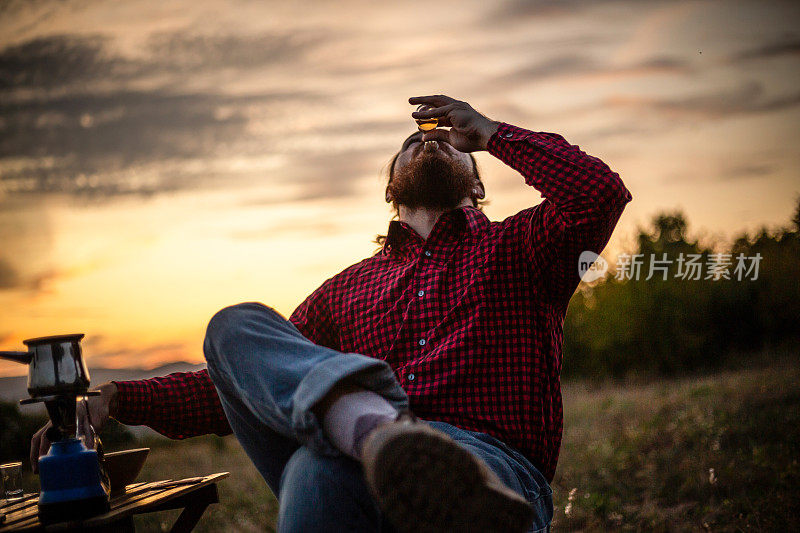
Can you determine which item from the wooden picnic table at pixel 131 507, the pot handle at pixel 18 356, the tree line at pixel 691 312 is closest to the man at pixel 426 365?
the wooden picnic table at pixel 131 507

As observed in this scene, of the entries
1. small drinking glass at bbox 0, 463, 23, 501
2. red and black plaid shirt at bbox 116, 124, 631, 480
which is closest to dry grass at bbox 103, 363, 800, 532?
red and black plaid shirt at bbox 116, 124, 631, 480

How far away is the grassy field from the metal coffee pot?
112 inches

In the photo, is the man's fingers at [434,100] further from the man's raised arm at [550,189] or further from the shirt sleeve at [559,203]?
the shirt sleeve at [559,203]

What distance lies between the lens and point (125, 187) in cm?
446

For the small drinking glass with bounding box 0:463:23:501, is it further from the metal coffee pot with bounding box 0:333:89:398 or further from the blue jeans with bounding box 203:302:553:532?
the blue jeans with bounding box 203:302:553:532

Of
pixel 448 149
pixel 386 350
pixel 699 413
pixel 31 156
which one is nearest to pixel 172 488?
pixel 386 350

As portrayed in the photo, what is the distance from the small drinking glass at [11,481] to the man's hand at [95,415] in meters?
0.31

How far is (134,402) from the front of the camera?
7.00 feet

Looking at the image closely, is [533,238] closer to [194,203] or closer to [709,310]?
[194,203]

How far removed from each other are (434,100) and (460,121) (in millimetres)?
122

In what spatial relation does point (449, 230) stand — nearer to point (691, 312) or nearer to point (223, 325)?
point (223, 325)

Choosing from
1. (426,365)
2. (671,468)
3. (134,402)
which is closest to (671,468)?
(671,468)

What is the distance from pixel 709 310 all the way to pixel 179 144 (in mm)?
10670

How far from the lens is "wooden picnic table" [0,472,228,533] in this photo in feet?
4.95
